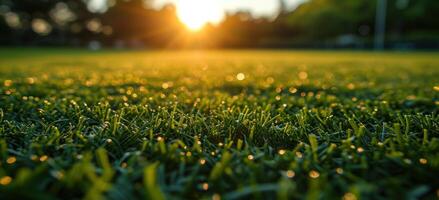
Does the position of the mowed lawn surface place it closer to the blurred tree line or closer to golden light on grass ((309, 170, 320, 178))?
golden light on grass ((309, 170, 320, 178))

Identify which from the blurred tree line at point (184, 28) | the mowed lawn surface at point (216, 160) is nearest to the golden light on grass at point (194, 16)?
the blurred tree line at point (184, 28)

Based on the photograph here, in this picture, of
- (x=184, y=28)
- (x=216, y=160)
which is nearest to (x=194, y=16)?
(x=184, y=28)

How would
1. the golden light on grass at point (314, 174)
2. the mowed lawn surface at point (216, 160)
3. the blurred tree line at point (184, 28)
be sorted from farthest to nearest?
the blurred tree line at point (184, 28)
the golden light on grass at point (314, 174)
the mowed lawn surface at point (216, 160)

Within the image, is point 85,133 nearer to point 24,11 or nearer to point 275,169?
point 275,169

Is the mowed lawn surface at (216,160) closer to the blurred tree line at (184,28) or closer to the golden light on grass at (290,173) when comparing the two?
the golden light on grass at (290,173)

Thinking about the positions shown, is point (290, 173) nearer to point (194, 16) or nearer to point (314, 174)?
point (314, 174)

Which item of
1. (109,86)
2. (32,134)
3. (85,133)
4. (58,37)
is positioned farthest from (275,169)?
(58,37)

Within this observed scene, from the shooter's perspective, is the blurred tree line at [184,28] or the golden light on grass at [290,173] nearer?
the golden light on grass at [290,173]

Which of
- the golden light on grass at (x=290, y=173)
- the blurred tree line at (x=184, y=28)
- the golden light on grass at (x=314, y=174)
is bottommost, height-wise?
the golden light on grass at (x=314, y=174)
